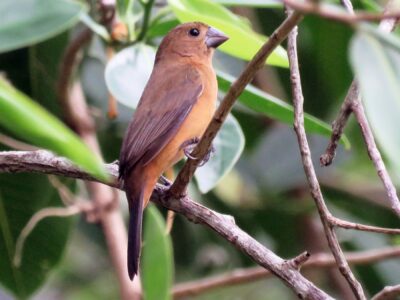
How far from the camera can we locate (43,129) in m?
1.24

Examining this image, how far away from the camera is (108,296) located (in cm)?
429

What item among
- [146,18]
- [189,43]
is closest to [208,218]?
[146,18]

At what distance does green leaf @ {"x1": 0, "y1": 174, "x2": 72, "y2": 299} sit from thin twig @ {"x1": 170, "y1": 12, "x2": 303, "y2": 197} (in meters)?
0.95

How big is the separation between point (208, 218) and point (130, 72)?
77cm

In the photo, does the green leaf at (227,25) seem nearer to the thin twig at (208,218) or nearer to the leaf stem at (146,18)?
the leaf stem at (146,18)

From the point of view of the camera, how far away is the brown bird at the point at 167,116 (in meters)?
2.48

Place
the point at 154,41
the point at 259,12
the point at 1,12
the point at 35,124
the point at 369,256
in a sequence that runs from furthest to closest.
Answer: the point at 259,12 < the point at 154,41 < the point at 369,256 < the point at 1,12 < the point at 35,124

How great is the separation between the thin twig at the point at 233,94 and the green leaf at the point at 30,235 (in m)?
0.95

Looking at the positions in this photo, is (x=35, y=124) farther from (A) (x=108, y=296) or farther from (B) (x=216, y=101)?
(A) (x=108, y=296)

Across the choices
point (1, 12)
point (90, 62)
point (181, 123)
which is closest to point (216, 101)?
point (181, 123)

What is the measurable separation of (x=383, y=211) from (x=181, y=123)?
1.32 meters

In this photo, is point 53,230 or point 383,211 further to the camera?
point 383,211

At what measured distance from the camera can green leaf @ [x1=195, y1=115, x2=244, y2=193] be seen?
8.23 ft

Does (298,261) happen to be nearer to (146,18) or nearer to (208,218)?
(208,218)
